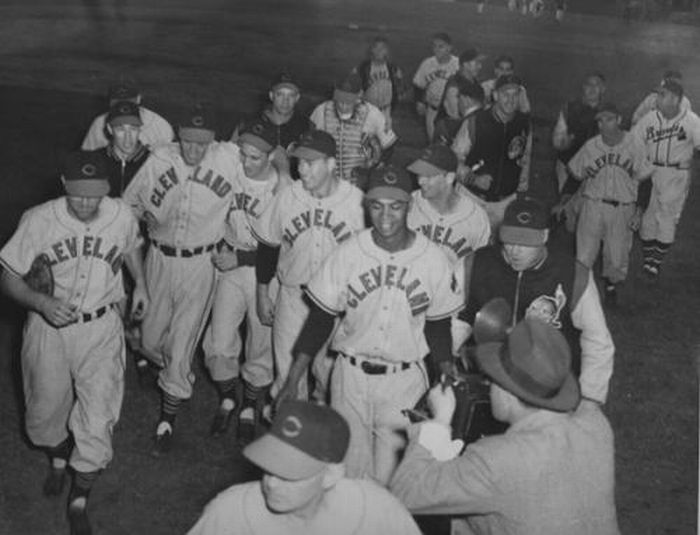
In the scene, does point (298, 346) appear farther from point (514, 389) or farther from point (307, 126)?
point (307, 126)

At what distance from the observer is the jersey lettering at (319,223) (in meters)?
6.63

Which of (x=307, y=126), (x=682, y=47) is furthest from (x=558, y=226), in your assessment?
(x=682, y=47)

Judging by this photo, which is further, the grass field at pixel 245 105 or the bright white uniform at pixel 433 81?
the bright white uniform at pixel 433 81

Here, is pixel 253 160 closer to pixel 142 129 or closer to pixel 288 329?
pixel 288 329

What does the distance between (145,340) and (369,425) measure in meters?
Answer: 2.40

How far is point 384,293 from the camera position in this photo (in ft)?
18.5

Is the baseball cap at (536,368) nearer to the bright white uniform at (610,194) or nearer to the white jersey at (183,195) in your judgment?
the white jersey at (183,195)

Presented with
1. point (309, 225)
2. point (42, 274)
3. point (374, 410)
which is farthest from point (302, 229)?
point (42, 274)

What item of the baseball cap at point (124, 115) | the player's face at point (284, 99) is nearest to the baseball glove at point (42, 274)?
the baseball cap at point (124, 115)

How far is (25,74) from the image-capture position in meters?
21.7

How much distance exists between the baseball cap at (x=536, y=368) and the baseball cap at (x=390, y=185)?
1898 millimetres

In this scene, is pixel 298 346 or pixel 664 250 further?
pixel 664 250

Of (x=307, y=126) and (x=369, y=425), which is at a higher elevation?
(x=307, y=126)

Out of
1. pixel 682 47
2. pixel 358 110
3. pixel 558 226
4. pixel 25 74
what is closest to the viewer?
pixel 358 110
